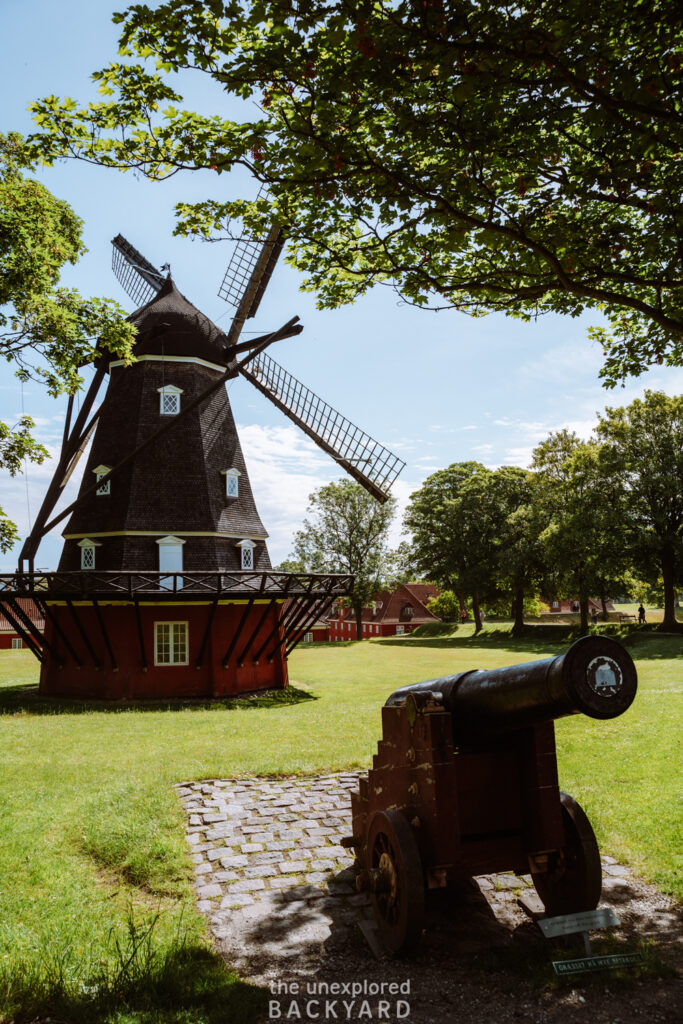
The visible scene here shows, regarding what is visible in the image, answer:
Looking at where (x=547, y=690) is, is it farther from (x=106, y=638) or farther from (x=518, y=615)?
(x=518, y=615)

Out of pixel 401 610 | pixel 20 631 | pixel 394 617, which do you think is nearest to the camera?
pixel 20 631

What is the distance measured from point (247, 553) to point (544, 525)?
26.0 m

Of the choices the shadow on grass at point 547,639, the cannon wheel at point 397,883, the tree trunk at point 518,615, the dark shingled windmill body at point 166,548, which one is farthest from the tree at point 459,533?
the cannon wheel at point 397,883

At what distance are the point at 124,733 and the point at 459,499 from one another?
1394 inches

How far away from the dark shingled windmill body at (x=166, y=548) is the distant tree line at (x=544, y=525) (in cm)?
1448

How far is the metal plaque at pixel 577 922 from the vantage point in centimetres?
419

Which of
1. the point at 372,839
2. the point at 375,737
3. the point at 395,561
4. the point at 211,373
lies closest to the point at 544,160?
the point at 372,839

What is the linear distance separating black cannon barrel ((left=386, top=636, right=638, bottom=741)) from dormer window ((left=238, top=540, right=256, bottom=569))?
1595 cm

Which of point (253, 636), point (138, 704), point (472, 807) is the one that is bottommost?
point (138, 704)

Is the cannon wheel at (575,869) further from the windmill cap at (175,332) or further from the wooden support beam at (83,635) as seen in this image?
the windmill cap at (175,332)

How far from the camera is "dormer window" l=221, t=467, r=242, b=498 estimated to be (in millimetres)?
20578

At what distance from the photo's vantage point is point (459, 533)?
1780 inches

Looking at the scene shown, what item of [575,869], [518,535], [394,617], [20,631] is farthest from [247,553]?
[394,617]

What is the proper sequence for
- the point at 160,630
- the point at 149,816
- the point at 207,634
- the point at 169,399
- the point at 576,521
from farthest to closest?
the point at 576,521
the point at 169,399
the point at 160,630
the point at 207,634
the point at 149,816
